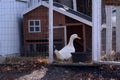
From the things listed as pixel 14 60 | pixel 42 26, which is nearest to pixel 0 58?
pixel 14 60

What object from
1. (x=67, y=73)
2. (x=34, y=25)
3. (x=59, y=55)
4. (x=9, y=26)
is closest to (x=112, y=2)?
(x=59, y=55)

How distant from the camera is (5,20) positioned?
40.9ft

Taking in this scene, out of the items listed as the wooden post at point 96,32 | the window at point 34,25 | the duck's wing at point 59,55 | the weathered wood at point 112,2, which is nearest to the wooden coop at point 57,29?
the window at point 34,25

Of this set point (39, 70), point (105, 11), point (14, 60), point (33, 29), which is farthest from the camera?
point (33, 29)

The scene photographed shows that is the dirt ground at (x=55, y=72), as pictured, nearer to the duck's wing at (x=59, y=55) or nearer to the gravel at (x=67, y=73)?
the gravel at (x=67, y=73)

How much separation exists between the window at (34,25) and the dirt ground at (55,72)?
241 centimetres

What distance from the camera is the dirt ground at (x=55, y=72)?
368 inches

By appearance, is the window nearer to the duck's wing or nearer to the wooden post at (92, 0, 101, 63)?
the duck's wing

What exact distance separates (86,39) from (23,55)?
1985 mm

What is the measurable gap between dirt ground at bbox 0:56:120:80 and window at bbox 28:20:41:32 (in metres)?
2.41

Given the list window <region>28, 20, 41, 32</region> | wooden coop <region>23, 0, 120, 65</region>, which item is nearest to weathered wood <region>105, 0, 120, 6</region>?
wooden coop <region>23, 0, 120, 65</region>

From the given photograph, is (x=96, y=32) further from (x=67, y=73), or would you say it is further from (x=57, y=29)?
(x=57, y=29)

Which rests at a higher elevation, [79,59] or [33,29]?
[33,29]

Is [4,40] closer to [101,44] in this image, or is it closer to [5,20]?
[5,20]
